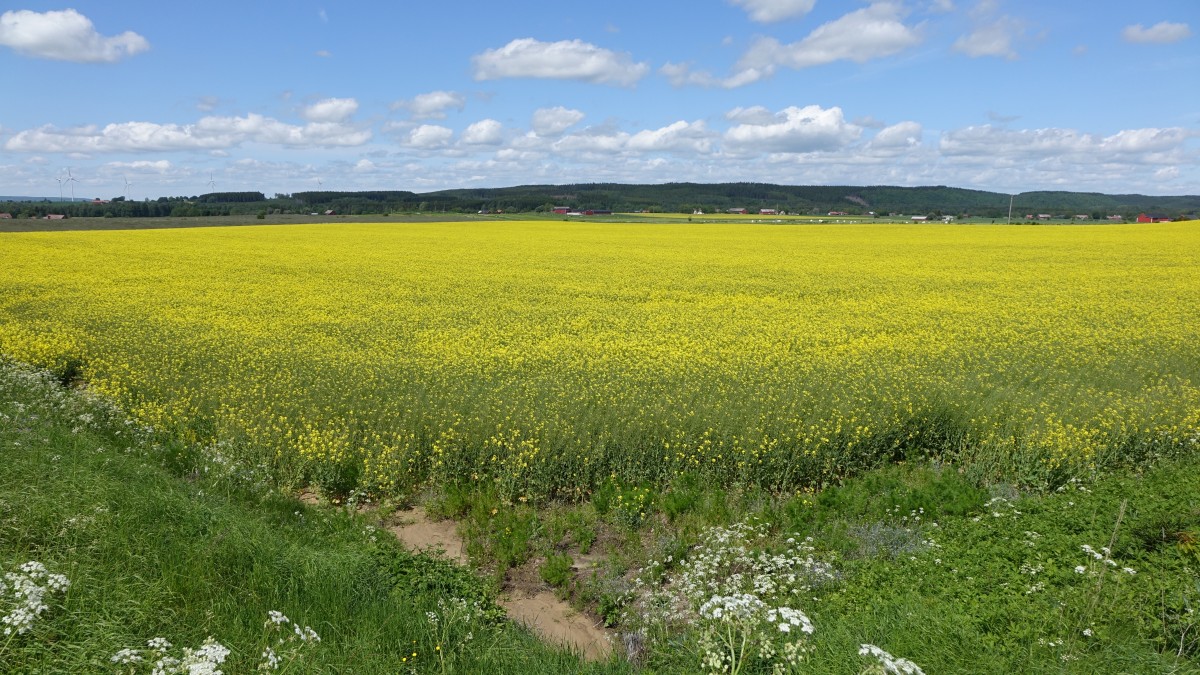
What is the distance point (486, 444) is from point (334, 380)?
3724mm

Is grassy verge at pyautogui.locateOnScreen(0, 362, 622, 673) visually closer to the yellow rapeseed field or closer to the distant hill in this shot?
the yellow rapeseed field

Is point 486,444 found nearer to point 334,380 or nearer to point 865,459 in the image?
point 334,380

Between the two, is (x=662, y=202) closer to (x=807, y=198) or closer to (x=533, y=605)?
(x=807, y=198)

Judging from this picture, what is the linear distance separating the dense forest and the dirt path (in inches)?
2981

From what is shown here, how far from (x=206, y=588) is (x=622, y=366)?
25.6ft

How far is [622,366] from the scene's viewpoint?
464 inches

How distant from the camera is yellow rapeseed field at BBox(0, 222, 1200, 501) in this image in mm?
8328

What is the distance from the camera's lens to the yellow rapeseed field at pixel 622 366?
8.33 metres

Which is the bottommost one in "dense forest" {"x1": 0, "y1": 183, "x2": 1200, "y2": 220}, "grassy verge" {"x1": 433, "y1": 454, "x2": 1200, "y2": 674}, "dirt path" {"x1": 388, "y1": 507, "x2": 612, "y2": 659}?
"dirt path" {"x1": 388, "y1": 507, "x2": 612, "y2": 659}

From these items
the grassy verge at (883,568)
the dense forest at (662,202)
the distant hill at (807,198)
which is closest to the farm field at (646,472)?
the grassy verge at (883,568)

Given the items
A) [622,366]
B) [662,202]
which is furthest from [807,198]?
[622,366]

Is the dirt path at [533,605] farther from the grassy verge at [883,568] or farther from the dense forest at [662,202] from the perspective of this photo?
the dense forest at [662,202]

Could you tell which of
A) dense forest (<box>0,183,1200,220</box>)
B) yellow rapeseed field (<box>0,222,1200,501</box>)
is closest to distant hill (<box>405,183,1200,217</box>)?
dense forest (<box>0,183,1200,220</box>)

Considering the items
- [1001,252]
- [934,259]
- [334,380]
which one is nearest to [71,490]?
[334,380]
